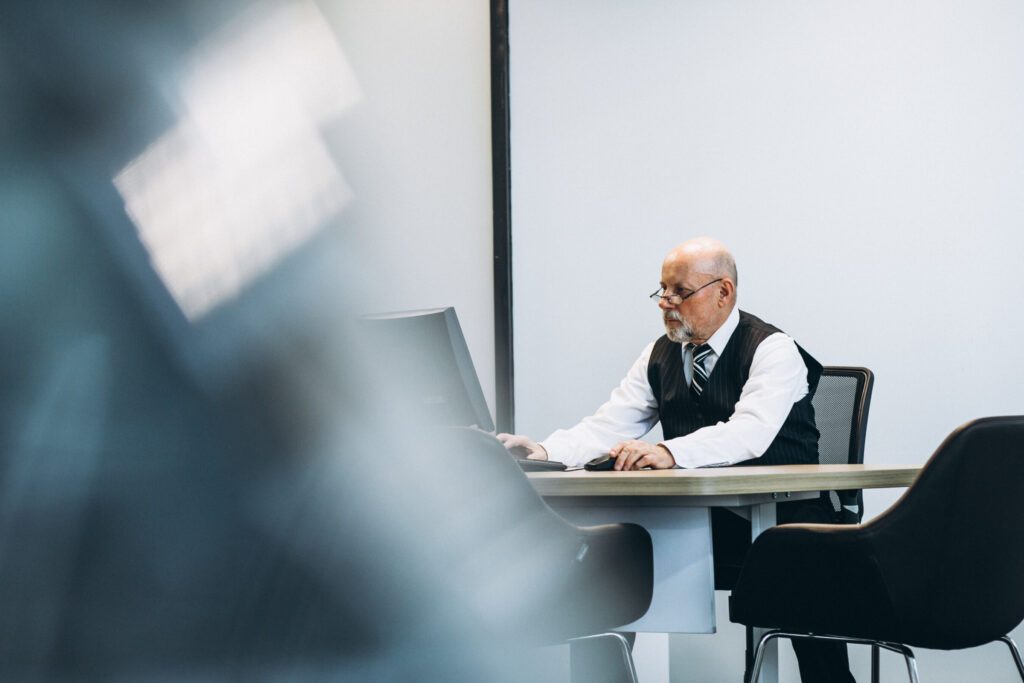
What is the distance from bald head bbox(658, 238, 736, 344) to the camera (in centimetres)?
222

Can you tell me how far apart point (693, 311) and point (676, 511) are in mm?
936

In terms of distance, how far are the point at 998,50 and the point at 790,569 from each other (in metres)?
1.99

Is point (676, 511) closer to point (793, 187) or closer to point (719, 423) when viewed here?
point (719, 423)

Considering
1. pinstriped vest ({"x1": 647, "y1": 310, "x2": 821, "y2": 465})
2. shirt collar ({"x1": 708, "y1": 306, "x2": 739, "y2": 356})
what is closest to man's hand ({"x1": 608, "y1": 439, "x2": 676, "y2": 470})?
pinstriped vest ({"x1": 647, "y1": 310, "x2": 821, "y2": 465})

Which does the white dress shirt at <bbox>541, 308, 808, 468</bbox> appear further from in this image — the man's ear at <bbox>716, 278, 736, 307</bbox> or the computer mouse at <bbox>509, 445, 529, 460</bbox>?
the computer mouse at <bbox>509, 445, 529, 460</bbox>

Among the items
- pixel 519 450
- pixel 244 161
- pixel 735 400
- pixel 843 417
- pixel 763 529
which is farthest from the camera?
pixel 843 417

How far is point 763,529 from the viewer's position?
1491 millimetres

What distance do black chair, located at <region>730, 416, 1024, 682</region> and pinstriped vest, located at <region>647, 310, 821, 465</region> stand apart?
69 centimetres

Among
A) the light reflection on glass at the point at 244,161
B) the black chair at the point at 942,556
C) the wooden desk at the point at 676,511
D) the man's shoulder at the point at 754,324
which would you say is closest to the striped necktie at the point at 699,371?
the man's shoulder at the point at 754,324

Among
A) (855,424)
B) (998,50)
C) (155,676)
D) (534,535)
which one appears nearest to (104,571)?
(155,676)

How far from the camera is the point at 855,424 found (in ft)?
7.08

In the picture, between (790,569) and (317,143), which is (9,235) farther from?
(790,569)

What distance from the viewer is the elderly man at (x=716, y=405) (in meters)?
1.76

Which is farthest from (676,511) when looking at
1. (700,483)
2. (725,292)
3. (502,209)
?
(502,209)
